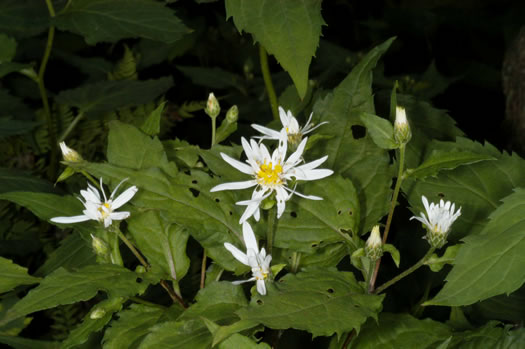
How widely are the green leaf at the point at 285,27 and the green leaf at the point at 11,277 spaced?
63cm

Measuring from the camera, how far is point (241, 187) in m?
1.10

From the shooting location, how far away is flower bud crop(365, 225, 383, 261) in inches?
39.8

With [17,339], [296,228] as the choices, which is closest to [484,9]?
[296,228]

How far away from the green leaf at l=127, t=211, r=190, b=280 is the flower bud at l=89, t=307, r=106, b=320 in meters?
0.16

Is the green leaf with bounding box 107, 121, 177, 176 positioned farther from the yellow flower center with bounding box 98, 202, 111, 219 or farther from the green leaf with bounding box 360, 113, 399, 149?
the green leaf with bounding box 360, 113, 399, 149

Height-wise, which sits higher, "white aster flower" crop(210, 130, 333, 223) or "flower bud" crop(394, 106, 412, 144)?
"flower bud" crop(394, 106, 412, 144)

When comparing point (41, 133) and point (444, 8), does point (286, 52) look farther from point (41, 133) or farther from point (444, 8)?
point (444, 8)

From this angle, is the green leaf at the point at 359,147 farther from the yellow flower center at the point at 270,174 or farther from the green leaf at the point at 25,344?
the green leaf at the point at 25,344

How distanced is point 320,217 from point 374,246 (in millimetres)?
148

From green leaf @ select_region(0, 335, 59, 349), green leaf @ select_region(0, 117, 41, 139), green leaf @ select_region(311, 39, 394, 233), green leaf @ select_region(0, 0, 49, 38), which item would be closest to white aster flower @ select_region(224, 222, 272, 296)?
green leaf @ select_region(311, 39, 394, 233)

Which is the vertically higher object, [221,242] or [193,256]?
[221,242]

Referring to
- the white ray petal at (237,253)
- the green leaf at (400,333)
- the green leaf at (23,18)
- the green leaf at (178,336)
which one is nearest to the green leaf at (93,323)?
the green leaf at (178,336)

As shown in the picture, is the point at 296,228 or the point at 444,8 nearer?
the point at 296,228

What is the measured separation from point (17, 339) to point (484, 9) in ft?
9.47
